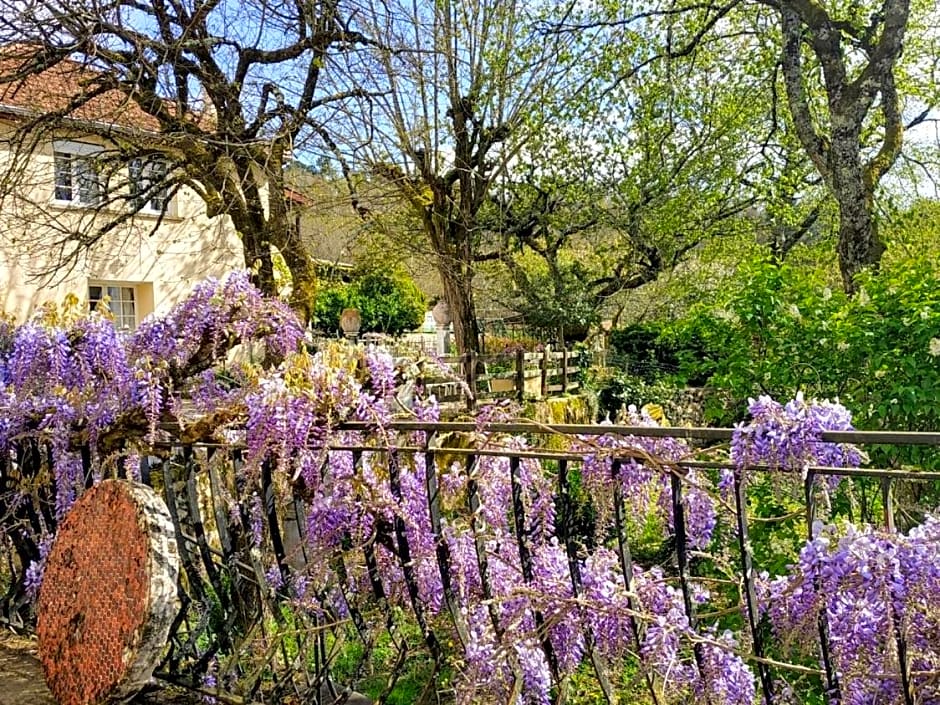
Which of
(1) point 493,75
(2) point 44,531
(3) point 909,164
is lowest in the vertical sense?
(2) point 44,531

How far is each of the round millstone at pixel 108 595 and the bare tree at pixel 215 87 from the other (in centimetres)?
407

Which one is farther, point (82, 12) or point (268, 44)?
point (268, 44)

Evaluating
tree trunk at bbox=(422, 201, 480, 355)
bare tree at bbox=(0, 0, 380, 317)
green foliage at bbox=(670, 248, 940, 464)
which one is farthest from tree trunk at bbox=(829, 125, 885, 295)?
tree trunk at bbox=(422, 201, 480, 355)

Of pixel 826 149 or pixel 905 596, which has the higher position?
pixel 826 149

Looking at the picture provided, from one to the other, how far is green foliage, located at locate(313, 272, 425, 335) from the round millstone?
16.5m

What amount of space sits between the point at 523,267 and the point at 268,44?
8.90m

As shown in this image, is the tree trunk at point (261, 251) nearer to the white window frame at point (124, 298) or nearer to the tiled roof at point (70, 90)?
the tiled roof at point (70, 90)

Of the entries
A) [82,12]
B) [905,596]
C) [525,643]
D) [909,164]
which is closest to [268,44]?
[82,12]

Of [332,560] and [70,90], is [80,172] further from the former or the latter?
[332,560]

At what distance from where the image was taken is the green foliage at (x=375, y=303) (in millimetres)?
18922

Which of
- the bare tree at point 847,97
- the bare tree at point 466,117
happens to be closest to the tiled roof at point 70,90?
the bare tree at point 466,117

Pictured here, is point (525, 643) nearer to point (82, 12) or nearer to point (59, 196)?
point (82, 12)

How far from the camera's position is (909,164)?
11.9 metres

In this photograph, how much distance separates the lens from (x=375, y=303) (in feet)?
63.4
